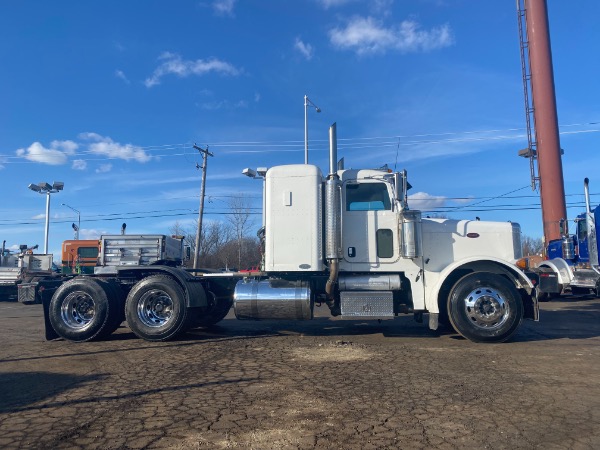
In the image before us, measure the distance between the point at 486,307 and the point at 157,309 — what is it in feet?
19.6

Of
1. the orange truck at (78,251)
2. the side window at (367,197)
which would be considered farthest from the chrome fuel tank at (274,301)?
the orange truck at (78,251)

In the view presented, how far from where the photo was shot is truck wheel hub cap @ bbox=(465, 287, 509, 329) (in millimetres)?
7926

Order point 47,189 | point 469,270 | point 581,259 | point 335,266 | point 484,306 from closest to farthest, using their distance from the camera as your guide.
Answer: point 484,306 < point 335,266 < point 469,270 < point 581,259 < point 47,189

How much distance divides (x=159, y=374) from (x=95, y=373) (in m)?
0.90

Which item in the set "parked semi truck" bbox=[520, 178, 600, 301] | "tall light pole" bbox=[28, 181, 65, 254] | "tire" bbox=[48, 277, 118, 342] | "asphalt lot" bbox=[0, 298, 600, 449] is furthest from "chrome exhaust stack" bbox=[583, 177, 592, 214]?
"tall light pole" bbox=[28, 181, 65, 254]

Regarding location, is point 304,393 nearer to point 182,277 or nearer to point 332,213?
point 332,213

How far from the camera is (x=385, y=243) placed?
8555 mm

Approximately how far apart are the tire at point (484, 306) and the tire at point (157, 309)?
15.9 feet

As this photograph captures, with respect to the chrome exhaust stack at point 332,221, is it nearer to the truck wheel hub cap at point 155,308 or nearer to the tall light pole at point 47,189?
the truck wheel hub cap at point 155,308

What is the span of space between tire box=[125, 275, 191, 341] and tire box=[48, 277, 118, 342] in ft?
1.44

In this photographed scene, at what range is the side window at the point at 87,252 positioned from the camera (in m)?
23.2

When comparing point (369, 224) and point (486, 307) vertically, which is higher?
point (369, 224)

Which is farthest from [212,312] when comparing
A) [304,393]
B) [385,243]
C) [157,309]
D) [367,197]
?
[304,393]

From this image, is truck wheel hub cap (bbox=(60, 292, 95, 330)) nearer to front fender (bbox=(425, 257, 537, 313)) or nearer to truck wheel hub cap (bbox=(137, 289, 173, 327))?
truck wheel hub cap (bbox=(137, 289, 173, 327))
